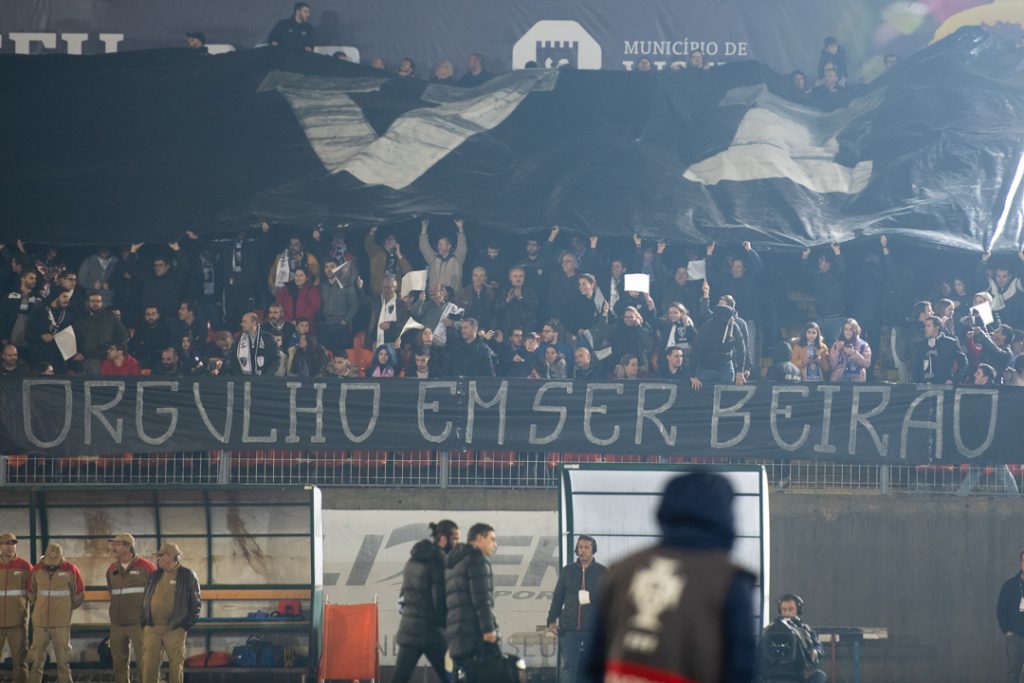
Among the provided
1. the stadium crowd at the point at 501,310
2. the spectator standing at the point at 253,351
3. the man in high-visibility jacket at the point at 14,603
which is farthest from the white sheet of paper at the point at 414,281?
the man in high-visibility jacket at the point at 14,603

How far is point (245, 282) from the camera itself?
1992 centimetres

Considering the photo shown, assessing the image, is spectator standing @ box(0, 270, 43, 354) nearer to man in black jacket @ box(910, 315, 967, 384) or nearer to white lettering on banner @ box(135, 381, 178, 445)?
white lettering on banner @ box(135, 381, 178, 445)

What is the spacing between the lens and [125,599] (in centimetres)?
1523

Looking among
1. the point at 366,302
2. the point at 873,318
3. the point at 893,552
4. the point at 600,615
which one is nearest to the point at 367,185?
the point at 366,302

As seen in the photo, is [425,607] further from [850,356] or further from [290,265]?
[290,265]

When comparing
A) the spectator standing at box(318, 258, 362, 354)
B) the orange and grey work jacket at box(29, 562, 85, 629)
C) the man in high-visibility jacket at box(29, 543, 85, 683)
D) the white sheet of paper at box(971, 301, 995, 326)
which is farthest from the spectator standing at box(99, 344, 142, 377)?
the white sheet of paper at box(971, 301, 995, 326)

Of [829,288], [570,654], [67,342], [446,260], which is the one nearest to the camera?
[570,654]

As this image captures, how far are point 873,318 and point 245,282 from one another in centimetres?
802

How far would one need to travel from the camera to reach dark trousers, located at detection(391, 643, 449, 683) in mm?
13039

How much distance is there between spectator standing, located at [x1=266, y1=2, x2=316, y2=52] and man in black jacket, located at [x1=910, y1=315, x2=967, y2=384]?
9496mm

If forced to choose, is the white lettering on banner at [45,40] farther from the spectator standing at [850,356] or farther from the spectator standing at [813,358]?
the spectator standing at [850,356]

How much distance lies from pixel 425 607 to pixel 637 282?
7711 mm

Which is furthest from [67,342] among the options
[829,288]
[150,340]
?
[829,288]

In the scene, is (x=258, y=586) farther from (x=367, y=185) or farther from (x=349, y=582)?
(x=367, y=185)
